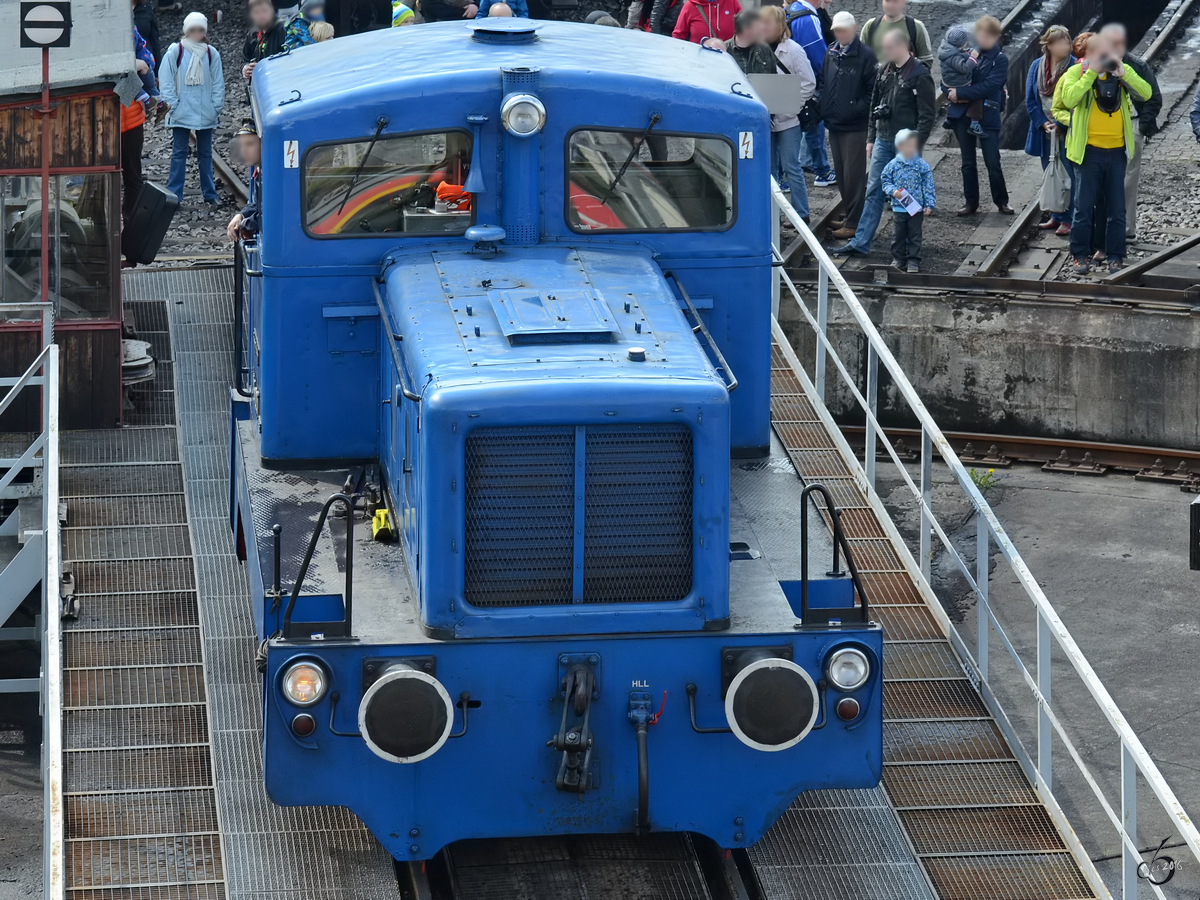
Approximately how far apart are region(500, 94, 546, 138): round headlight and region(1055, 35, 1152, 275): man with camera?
7111 mm

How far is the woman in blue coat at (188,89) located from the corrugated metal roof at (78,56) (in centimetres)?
454

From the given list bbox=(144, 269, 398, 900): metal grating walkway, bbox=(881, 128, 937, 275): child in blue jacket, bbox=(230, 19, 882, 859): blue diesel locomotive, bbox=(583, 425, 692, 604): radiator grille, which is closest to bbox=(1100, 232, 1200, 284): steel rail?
bbox=(881, 128, 937, 275): child in blue jacket

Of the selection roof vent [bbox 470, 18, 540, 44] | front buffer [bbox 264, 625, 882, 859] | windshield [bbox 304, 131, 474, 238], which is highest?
roof vent [bbox 470, 18, 540, 44]

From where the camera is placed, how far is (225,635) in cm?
891

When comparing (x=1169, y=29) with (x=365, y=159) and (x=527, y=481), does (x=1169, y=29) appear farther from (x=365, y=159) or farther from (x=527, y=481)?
(x=527, y=481)

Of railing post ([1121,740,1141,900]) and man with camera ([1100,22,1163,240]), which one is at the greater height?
man with camera ([1100,22,1163,240])

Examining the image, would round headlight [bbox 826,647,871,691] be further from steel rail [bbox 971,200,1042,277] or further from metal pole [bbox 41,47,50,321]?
steel rail [bbox 971,200,1042,277]

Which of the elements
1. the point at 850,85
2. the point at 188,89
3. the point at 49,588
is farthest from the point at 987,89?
the point at 49,588

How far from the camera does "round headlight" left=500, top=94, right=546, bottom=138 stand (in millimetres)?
7684

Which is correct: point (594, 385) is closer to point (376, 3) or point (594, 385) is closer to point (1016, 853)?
point (1016, 853)

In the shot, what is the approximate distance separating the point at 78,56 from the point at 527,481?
5.48 m

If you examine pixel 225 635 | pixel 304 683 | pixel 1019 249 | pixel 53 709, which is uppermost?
pixel 1019 249

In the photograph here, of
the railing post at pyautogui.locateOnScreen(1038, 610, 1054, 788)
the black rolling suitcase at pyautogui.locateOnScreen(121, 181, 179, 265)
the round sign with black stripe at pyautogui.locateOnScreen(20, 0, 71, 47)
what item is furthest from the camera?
the black rolling suitcase at pyautogui.locateOnScreen(121, 181, 179, 265)

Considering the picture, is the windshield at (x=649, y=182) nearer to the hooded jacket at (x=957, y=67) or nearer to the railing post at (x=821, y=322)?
the railing post at (x=821, y=322)
